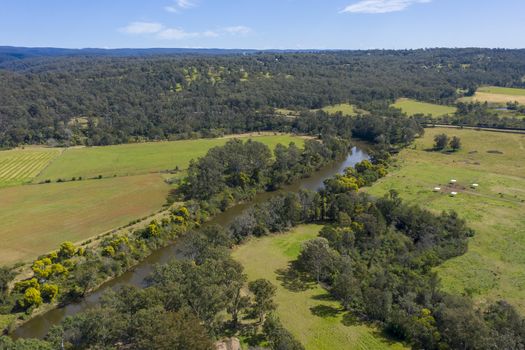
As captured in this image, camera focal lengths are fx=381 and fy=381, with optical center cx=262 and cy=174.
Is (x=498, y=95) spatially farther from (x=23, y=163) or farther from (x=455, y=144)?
(x=23, y=163)

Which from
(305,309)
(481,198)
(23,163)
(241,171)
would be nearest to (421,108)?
(481,198)

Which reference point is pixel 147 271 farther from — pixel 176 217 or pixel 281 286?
pixel 281 286

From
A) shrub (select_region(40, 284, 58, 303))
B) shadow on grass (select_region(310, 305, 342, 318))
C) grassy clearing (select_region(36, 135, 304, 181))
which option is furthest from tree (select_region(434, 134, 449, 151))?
shrub (select_region(40, 284, 58, 303))

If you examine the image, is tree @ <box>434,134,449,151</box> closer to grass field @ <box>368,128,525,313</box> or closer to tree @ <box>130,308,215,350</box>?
grass field @ <box>368,128,525,313</box>

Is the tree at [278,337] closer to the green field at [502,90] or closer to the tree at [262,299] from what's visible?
the tree at [262,299]

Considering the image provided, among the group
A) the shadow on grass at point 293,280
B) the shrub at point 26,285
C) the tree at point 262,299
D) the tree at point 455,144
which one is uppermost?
the tree at point 455,144

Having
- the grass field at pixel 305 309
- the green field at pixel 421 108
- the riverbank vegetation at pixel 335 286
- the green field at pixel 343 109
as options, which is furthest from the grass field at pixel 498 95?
the grass field at pixel 305 309

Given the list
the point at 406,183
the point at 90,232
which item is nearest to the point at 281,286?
the point at 90,232
